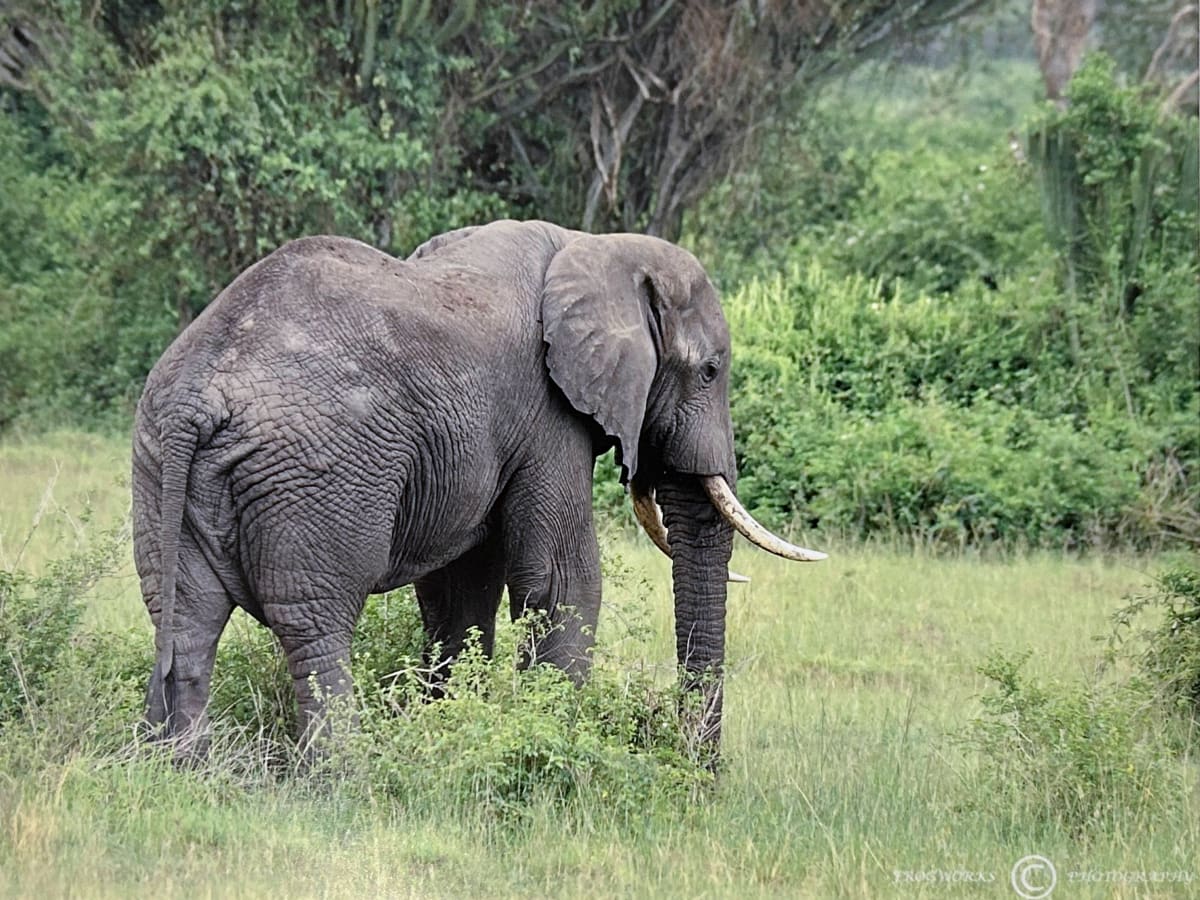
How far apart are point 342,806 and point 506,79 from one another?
14.3m

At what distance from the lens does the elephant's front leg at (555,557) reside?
737cm

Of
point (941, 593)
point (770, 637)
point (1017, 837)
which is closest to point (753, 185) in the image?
point (941, 593)

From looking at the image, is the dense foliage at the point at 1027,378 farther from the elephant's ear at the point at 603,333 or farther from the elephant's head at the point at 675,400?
the elephant's ear at the point at 603,333

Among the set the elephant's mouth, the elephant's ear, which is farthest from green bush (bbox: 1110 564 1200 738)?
the elephant's ear

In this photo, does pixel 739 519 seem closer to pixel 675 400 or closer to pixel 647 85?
pixel 675 400

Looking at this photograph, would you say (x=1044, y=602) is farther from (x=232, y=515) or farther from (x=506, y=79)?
(x=506, y=79)

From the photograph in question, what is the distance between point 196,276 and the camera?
61.4 feet

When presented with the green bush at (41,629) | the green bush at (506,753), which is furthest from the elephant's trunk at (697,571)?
the green bush at (41,629)

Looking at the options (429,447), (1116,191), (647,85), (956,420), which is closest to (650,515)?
(429,447)

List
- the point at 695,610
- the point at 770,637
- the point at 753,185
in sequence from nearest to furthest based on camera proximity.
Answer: the point at 695,610 < the point at 770,637 < the point at 753,185

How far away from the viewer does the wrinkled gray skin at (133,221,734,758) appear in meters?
6.39

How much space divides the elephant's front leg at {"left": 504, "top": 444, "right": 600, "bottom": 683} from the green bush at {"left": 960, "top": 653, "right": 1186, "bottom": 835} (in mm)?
1547

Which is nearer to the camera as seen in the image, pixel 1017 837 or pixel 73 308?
pixel 1017 837

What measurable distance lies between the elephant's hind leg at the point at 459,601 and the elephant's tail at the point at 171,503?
1665 millimetres
